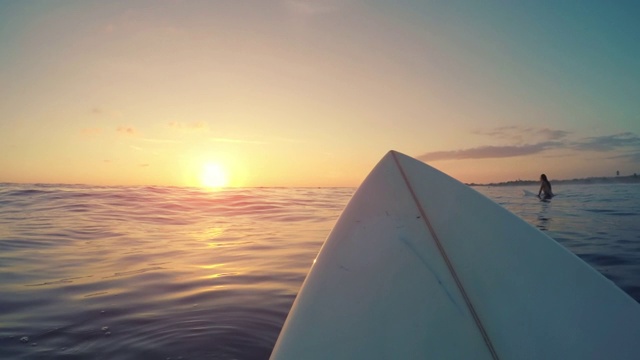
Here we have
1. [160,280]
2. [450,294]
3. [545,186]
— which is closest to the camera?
[450,294]

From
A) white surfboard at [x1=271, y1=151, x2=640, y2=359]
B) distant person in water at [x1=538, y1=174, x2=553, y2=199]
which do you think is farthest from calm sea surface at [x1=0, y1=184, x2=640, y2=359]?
distant person in water at [x1=538, y1=174, x2=553, y2=199]

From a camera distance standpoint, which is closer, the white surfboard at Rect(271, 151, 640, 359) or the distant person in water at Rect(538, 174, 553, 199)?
the white surfboard at Rect(271, 151, 640, 359)

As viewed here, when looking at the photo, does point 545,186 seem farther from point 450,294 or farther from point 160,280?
point 450,294

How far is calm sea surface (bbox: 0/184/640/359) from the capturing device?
289cm

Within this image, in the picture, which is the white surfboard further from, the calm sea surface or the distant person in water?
the distant person in water

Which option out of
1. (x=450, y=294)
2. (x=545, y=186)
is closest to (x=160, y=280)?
(x=450, y=294)

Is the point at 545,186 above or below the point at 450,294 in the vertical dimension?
above

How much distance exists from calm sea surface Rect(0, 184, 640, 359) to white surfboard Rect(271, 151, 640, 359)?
1.24 m

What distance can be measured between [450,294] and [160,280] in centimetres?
393

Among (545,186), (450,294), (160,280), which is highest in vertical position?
(545,186)

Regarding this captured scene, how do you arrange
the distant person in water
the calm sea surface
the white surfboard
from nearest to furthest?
the white surfboard, the calm sea surface, the distant person in water

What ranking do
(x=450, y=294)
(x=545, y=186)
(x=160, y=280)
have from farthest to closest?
1. (x=545, y=186)
2. (x=160, y=280)
3. (x=450, y=294)

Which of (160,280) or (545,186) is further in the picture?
(545,186)

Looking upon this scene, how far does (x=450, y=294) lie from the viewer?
5.92 ft
